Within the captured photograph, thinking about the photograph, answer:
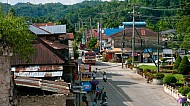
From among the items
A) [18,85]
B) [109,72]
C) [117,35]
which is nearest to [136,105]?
[18,85]

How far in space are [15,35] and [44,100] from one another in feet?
11.4

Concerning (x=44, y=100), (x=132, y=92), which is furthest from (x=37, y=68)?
(x=132, y=92)

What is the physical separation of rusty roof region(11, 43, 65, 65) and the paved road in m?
7.44

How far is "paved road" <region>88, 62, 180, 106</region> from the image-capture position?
33.6 m

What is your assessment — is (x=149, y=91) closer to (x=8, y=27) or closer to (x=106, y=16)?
(x=8, y=27)

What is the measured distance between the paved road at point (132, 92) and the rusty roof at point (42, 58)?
744 cm

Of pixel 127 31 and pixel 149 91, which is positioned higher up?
pixel 127 31

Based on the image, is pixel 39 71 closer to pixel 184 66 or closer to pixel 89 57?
pixel 184 66

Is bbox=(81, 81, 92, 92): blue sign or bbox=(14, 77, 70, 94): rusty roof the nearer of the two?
bbox=(14, 77, 70, 94): rusty roof

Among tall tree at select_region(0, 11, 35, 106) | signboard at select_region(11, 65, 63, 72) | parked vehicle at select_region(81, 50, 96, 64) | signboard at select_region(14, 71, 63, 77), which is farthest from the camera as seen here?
parked vehicle at select_region(81, 50, 96, 64)

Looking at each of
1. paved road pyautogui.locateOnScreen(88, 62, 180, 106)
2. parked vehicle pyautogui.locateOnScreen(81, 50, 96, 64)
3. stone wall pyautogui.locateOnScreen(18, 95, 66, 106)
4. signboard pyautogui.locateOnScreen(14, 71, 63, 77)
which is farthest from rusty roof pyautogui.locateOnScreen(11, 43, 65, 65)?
parked vehicle pyautogui.locateOnScreen(81, 50, 96, 64)

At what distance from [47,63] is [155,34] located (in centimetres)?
4964

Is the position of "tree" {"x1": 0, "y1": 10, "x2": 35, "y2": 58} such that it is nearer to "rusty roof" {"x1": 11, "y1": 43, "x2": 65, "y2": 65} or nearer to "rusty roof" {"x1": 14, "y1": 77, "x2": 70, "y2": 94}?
"rusty roof" {"x1": 14, "y1": 77, "x2": 70, "y2": 94}

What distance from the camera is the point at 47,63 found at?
88.7 ft
